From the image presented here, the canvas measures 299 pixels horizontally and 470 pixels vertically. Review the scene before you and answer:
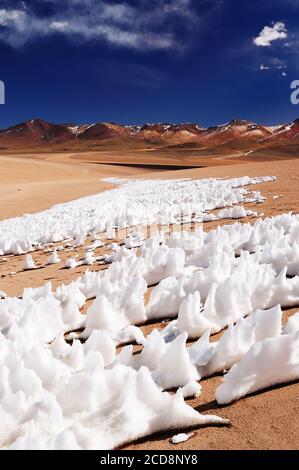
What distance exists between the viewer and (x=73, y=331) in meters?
3.27

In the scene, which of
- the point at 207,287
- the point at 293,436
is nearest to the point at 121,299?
the point at 207,287

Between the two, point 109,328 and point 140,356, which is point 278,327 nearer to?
point 140,356

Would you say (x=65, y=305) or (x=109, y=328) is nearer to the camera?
(x=109, y=328)

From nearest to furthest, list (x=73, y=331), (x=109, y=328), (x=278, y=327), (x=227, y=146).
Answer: (x=278, y=327), (x=109, y=328), (x=73, y=331), (x=227, y=146)

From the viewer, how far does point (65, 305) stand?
3592 mm

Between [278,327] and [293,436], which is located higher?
[278,327]

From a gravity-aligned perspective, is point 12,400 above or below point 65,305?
above

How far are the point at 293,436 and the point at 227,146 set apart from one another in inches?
5857

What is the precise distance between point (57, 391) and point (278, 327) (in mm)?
1137
